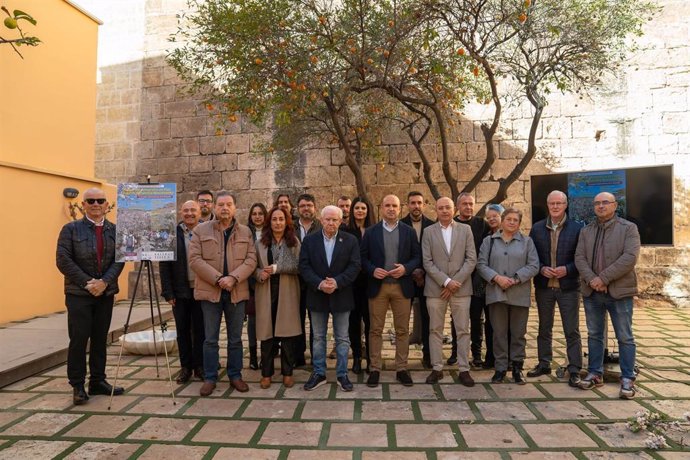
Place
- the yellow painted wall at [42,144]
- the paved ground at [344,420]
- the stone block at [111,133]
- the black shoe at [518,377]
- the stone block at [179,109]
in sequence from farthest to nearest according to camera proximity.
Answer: the stone block at [111,133] → the stone block at [179,109] → the yellow painted wall at [42,144] → the black shoe at [518,377] → the paved ground at [344,420]

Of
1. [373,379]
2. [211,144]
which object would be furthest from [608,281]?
[211,144]

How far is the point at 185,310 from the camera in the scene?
14.5ft

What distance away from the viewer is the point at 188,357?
442 cm

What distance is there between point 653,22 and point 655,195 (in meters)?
3.25

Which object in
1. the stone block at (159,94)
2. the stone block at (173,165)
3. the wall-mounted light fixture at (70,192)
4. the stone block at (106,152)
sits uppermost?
the stone block at (159,94)

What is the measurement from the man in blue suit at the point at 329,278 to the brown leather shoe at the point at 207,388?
812 millimetres

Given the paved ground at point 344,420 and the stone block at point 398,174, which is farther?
the stone block at point 398,174

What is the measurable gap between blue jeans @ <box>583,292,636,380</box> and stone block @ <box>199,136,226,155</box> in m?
7.93

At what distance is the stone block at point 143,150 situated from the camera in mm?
10281

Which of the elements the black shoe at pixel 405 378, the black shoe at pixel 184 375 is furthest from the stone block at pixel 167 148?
the black shoe at pixel 405 378

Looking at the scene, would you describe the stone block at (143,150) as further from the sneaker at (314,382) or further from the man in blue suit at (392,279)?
the sneaker at (314,382)

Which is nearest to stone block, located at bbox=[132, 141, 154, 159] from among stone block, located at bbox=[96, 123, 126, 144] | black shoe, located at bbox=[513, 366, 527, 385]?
stone block, located at bbox=[96, 123, 126, 144]

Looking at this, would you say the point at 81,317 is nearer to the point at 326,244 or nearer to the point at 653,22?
the point at 326,244

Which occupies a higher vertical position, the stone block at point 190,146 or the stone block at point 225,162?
the stone block at point 190,146
